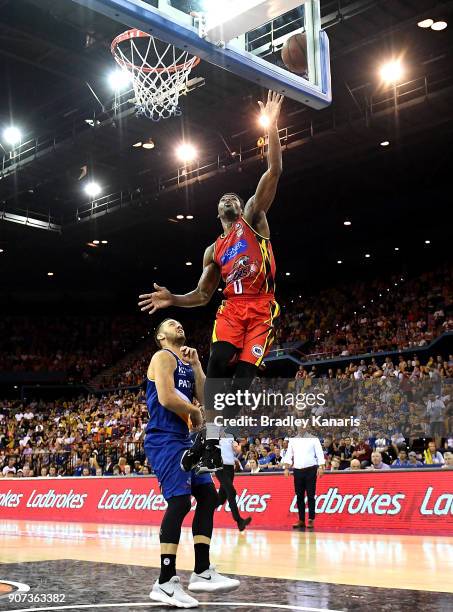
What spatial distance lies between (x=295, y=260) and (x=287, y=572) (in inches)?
919

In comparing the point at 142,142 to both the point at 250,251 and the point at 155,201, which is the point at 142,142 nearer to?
the point at 155,201

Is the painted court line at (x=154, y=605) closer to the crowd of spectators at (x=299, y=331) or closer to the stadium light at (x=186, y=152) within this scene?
the crowd of spectators at (x=299, y=331)

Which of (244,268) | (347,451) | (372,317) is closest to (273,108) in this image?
(244,268)

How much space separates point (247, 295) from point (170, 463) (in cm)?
137

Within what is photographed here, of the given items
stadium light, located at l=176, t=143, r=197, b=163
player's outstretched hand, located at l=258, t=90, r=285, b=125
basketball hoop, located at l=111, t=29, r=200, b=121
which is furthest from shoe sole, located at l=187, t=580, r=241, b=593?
stadium light, located at l=176, t=143, r=197, b=163

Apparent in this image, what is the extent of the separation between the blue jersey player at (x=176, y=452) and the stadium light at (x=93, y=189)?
17.6m

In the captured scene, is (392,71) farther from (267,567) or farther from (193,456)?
(193,456)

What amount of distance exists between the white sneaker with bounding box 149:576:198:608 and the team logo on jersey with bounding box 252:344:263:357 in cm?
169

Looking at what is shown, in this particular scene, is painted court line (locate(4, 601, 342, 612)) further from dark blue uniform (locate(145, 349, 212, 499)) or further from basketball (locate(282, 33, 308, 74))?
basketball (locate(282, 33, 308, 74))

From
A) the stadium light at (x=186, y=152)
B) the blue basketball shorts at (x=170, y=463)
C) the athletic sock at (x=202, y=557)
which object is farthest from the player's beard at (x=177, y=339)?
the stadium light at (x=186, y=152)

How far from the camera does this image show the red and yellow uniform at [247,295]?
5098 mm

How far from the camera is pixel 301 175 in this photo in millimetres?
19234

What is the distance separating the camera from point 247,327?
5.15 m

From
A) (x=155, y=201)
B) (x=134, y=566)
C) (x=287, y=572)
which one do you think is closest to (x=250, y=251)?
(x=287, y=572)
